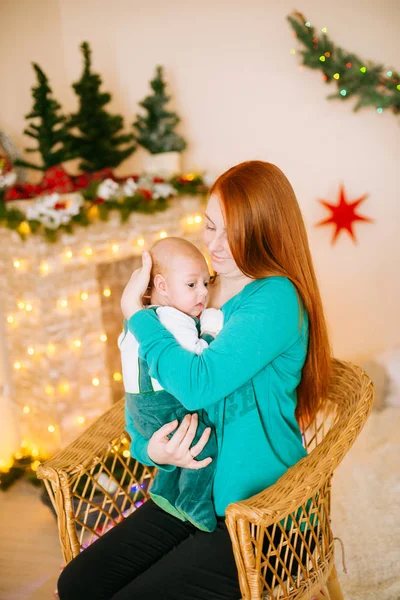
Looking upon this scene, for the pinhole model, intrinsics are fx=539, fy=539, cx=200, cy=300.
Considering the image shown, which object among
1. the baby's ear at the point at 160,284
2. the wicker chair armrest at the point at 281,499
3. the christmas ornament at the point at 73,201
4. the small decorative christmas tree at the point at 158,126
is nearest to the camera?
the wicker chair armrest at the point at 281,499

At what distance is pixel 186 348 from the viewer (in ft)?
4.40

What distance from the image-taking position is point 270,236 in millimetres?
1337

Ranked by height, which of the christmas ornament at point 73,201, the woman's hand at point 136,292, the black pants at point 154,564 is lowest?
the black pants at point 154,564

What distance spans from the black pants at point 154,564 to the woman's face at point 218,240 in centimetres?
65

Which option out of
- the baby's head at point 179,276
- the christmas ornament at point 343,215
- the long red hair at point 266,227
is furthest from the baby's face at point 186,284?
the christmas ornament at point 343,215

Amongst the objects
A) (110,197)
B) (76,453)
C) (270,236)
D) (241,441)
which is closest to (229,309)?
(270,236)

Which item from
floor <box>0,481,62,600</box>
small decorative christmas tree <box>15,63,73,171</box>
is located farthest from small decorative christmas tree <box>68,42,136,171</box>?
floor <box>0,481,62,600</box>

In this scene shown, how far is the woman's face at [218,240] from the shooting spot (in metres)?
1.39

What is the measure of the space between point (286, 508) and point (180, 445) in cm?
30

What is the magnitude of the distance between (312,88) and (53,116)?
1.50m

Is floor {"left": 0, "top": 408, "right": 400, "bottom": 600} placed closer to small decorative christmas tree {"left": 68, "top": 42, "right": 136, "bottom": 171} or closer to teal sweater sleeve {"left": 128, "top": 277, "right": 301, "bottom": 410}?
teal sweater sleeve {"left": 128, "top": 277, "right": 301, "bottom": 410}

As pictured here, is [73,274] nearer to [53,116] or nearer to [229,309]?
[53,116]

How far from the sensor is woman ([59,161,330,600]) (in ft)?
4.07

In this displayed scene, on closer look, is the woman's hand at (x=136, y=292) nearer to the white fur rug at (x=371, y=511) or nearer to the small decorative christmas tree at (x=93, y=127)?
the white fur rug at (x=371, y=511)
